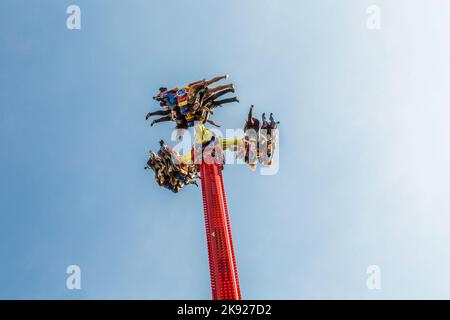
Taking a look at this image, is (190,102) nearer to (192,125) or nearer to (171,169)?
(192,125)

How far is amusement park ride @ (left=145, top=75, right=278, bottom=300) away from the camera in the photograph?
15281 mm

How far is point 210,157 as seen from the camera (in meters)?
17.6

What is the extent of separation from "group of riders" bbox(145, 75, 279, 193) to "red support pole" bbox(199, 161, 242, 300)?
1.68m

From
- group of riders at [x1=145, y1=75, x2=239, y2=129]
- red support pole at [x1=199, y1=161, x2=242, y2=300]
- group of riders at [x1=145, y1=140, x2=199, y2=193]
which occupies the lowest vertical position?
red support pole at [x1=199, y1=161, x2=242, y2=300]

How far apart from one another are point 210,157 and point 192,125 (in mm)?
1392

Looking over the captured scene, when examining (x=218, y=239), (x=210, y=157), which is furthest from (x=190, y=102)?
(x=218, y=239)

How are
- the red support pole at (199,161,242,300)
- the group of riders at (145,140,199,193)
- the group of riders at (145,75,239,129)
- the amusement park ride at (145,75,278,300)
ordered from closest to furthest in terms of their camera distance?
the red support pole at (199,161,242,300) → the amusement park ride at (145,75,278,300) → the group of riders at (145,75,239,129) → the group of riders at (145,140,199,193)

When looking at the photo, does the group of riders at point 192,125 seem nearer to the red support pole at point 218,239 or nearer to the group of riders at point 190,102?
the group of riders at point 190,102

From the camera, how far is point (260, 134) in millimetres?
18578

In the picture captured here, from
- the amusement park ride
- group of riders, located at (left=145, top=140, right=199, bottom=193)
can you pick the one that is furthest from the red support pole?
group of riders, located at (left=145, top=140, right=199, bottom=193)

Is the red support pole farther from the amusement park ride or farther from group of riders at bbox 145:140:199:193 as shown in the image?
group of riders at bbox 145:140:199:193

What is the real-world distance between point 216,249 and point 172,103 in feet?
18.0
